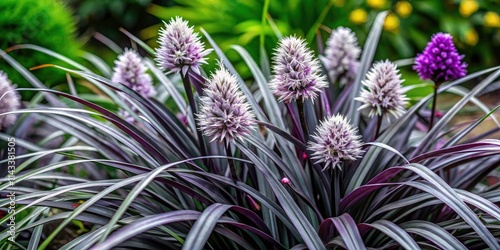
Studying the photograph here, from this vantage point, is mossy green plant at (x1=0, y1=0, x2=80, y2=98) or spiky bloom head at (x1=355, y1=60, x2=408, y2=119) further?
mossy green plant at (x1=0, y1=0, x2=80, y2=98)

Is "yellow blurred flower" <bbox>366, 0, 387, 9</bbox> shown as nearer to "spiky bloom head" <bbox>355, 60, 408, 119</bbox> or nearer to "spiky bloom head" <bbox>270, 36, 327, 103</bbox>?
"spiky bloom head" <bbox>355, 60, 408, 119</bbox>

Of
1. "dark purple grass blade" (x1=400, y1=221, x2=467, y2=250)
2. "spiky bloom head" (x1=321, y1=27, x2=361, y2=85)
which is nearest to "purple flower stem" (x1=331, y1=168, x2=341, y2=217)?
"dark purple grass blade" (x1=400, y1=221, x2=467, y2=250)

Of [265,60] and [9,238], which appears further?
[265,60]

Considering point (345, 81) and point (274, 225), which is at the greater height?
point (345, 81)

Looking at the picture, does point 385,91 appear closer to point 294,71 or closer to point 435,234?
point 294,71

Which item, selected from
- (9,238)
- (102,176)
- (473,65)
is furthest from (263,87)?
(473,65)

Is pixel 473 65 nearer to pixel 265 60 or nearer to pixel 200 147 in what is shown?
pixel 265 60

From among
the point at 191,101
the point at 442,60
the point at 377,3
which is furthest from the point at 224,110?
the point at 377,3

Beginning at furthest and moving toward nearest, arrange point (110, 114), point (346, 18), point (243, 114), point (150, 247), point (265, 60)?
point (346, 18), point (265, 60), point (110, 114), point (150, 247), point (243, 114)
